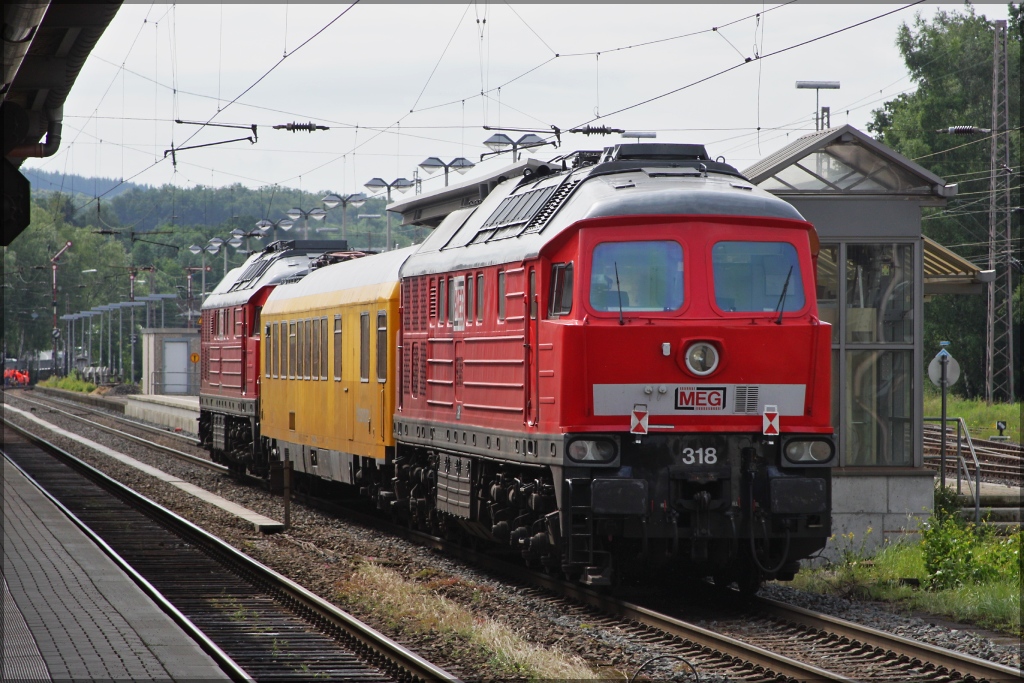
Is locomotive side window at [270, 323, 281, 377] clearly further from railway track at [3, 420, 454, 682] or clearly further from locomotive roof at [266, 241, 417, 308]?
railway track at [3, 420, 454, 682]

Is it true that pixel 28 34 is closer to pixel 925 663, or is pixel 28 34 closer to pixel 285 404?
pixel 925 663

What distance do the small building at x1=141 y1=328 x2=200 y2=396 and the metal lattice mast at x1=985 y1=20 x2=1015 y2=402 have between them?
113 feet

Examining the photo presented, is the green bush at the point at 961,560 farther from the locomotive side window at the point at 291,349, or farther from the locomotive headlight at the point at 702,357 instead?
the locomotive side window at the point at 291,349

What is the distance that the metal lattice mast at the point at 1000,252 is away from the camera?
1528 inches

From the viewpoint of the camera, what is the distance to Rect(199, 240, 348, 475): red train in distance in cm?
2658

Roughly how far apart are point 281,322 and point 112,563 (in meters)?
9.30

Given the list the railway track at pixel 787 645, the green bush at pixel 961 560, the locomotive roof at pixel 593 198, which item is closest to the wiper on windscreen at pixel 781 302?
the locomotive roof at pixel 593 198

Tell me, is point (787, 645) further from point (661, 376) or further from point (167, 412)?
point (167, 412)

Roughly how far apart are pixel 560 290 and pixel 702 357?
4.62 ft

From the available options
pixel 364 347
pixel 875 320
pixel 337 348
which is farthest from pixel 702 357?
pixel 337 348

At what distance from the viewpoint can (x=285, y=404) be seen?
2366 cm

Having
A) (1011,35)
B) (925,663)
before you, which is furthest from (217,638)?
(1011,35)

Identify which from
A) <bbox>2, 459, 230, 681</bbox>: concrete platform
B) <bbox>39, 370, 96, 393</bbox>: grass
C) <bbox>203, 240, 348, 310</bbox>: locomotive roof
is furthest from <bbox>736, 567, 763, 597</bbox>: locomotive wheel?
<bbox>39, 370, 96, 393</bbox>: grass

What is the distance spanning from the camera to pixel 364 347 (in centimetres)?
1881
